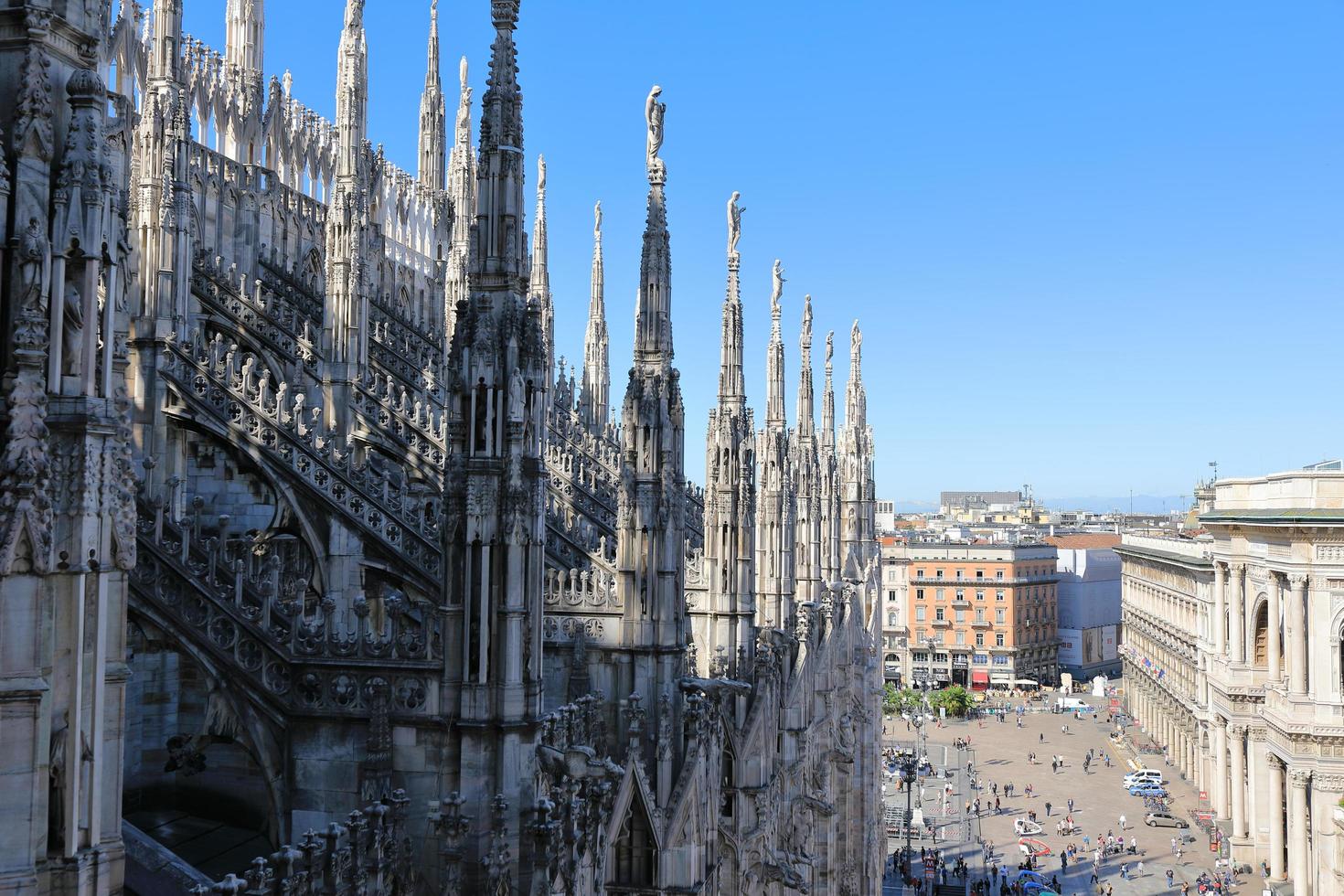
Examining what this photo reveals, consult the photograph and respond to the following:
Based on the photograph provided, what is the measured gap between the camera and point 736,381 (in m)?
21.8

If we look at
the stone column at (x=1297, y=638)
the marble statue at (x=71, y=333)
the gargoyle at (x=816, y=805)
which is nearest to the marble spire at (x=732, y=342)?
the gargoyle at (x=816, y=805)

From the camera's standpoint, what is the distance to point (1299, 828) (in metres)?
39.8

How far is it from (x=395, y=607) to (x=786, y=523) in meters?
14.3

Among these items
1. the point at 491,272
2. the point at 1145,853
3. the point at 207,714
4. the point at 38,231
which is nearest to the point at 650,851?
the point at 207,714

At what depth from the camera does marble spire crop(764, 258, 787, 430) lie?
2927cm

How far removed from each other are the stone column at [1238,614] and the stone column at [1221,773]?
18.5 ft

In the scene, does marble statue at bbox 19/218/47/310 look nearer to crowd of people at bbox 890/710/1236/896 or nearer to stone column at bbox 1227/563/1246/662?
crowd of people at bbox 890/710/1236/896

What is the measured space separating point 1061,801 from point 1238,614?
18.0 m

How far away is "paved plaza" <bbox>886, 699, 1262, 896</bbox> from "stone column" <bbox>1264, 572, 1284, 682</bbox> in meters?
8.13

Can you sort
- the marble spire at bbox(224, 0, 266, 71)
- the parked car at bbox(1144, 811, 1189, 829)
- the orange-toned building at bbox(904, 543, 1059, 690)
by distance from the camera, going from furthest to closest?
the orange-toned building at bbox(904, 543, 1059, 690)
the parked car at bbox(1144, 811, 1189, 829)
the marble spire at bbox(224, 0, 266, 71)

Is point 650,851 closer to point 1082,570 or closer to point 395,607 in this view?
point 395,607

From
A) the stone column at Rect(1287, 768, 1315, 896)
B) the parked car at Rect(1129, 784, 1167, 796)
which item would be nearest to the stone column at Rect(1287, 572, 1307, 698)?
the stone column at Rect(1287, 768, 1315, 896)

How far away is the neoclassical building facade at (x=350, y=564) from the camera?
4754mm

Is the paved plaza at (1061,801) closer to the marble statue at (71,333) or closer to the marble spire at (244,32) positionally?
the marble spire at (244,32)
